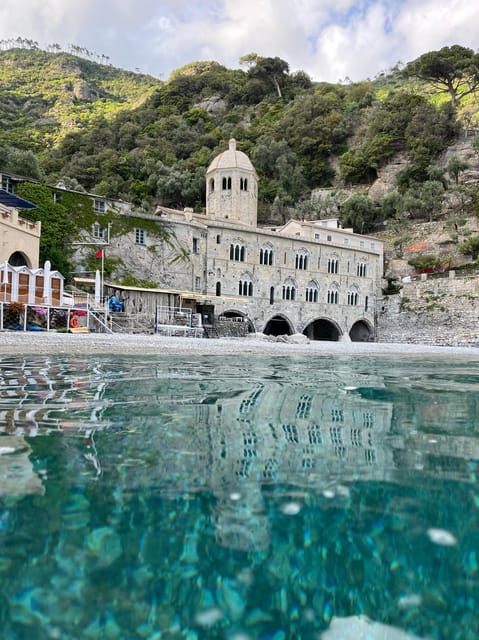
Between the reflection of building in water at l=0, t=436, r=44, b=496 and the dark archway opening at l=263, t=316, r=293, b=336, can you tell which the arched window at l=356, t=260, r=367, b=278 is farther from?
the reflection of building in water at l=0, t=436, r=44, b=496

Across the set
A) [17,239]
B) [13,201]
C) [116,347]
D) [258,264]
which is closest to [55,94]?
[258,264]

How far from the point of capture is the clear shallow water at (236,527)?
1.57m

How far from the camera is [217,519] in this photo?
2.27 meters

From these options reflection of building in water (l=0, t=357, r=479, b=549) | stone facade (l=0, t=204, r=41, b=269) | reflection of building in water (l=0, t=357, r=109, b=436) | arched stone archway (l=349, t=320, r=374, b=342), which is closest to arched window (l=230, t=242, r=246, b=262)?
arched stone archway (l=349, t=320, r=374, b=342)

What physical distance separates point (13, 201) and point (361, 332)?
30.0 meters

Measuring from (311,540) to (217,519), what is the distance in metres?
0.48

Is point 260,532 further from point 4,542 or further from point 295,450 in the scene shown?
point 295,450

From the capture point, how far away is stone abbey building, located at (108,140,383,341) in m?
31.8

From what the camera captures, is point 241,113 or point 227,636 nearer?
point 227,636

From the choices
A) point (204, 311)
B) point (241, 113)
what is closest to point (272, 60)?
point (241, 113)

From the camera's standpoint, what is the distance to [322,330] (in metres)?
41.7

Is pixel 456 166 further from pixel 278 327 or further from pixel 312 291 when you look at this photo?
pixel 278 327

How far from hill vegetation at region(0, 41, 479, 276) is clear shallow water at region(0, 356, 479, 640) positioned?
155ft

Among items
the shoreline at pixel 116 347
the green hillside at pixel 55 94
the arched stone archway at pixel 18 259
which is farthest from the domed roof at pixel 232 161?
the green hillside at pixel 55 94
